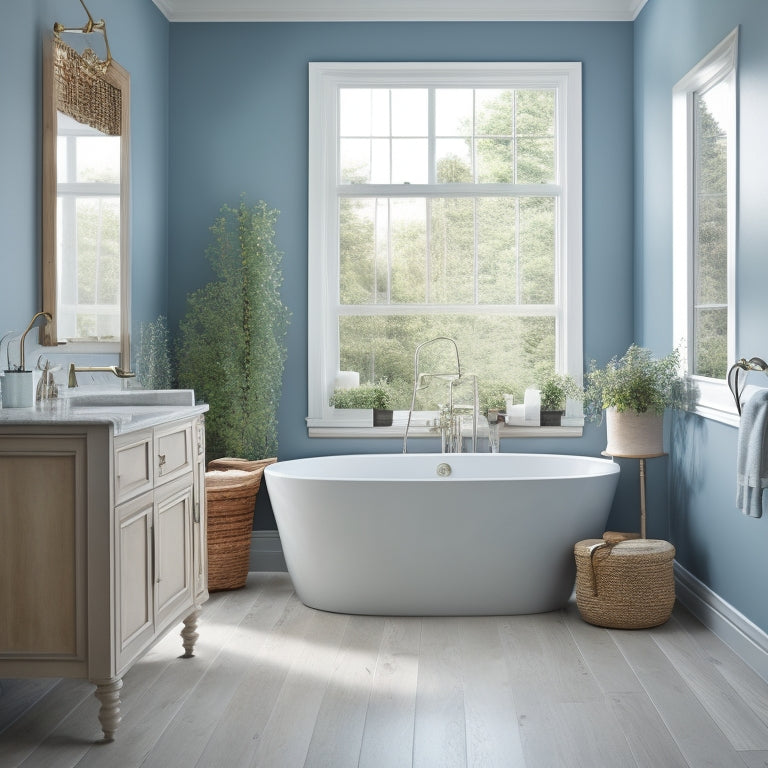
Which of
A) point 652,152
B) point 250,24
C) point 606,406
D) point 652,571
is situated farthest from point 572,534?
point 250,24

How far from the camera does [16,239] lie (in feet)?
10.1

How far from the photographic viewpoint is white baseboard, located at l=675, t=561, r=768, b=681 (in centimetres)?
312

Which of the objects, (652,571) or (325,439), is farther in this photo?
(325,439)

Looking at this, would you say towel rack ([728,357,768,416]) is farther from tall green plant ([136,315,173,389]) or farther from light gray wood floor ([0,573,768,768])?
tall green plant ([136,315,173,389])

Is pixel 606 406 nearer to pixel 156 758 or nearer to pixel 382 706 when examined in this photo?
pixel 382 706

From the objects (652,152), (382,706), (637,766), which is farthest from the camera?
(652,152)

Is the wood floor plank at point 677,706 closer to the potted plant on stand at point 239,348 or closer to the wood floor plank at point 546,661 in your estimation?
the wood floor plank at point 546,661

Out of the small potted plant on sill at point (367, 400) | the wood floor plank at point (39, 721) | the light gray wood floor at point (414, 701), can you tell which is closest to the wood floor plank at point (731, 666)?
the light gray wood floor at point (414, 701)

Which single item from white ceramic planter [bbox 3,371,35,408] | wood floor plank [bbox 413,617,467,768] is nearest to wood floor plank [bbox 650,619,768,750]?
wood floor plank [bbox 413,617,467,768]

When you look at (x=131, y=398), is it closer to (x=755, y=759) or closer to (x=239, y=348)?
(x=239, y=348)

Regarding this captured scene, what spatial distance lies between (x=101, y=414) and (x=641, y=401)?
2504 millimetres

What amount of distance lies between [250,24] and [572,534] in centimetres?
319

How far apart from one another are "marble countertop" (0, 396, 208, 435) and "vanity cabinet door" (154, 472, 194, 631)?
256mm

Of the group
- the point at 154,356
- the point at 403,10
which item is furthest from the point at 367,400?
the point at 403,10
